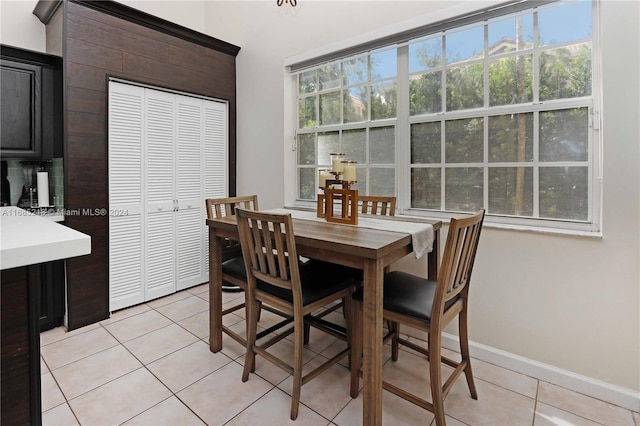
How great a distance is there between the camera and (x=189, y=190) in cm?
328

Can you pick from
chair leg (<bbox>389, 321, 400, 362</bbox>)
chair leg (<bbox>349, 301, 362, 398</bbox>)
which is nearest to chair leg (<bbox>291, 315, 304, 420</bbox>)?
chair leg (<bbox>349, 301, 362, 398</bbox>)

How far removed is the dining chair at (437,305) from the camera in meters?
1.45

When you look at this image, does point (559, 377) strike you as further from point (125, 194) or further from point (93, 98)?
point (93, 98)

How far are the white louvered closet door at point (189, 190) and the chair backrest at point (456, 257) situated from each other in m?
2.59

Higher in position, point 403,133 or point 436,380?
point 403,133

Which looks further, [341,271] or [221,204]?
[221,204]

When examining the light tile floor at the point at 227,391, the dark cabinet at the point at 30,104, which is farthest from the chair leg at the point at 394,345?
the dark cabinet at the point at 30,104

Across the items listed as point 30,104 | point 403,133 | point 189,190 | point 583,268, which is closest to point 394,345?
point 583,268

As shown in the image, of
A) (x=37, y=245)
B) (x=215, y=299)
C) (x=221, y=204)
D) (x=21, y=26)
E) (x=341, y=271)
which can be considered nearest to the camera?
(x=37, y=245)

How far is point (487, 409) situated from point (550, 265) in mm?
876

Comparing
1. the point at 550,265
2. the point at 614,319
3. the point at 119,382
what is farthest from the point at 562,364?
the point at 119,382

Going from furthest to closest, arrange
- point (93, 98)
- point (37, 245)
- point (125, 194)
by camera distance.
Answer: point (125, 194), point (93, 98), point (37, 245)

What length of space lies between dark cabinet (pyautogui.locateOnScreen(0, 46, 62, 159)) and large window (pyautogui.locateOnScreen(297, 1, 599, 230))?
223cm

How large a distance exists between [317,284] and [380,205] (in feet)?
3.26
